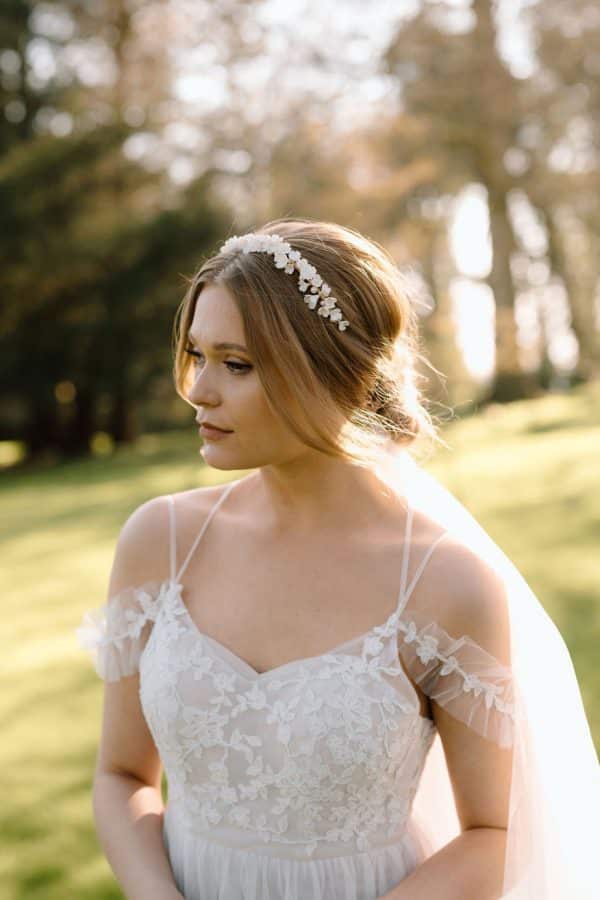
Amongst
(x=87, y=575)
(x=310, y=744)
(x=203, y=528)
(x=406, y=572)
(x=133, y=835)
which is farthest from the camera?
(x=87, y=575)

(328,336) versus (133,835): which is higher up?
(328,336)

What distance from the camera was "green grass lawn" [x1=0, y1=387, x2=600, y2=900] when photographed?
3820mm

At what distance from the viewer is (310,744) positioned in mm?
1646

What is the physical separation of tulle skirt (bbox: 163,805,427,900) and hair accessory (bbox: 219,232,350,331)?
3.14 ft

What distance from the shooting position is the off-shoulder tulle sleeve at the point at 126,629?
197 cm

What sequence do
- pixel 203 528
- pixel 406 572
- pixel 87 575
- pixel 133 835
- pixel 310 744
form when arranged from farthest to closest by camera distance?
pixel 87 575, pixel 203 528, pixel 133 835, pixel 406 572, pixel 310 744

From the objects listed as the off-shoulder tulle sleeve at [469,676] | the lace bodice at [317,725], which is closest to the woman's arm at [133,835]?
the lace bodice at [317,725]

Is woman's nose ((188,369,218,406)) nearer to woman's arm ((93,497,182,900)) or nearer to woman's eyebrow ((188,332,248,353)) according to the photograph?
woman's eyebrow ((188,332,248,353))

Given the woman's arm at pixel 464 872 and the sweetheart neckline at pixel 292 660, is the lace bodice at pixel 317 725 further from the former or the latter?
the woman's arm at pixel 464 872

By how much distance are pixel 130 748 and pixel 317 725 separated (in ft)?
1.71

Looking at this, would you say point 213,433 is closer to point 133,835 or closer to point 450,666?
point 450,666

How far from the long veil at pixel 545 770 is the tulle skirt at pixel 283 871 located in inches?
8.5

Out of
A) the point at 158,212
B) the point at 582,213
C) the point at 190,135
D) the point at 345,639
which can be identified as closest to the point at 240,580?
the point at 345,639

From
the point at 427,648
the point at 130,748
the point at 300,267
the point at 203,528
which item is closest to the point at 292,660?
the point at 427,648
